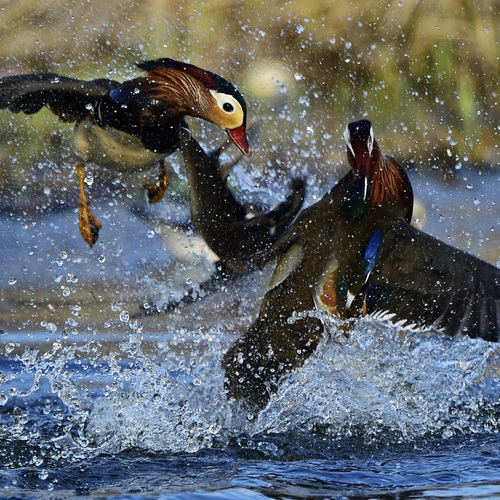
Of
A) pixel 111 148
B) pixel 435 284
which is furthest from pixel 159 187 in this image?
pixel 435 284

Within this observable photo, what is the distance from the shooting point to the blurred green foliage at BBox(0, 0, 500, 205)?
6.34 metres

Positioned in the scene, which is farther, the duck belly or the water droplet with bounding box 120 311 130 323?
the duck belly

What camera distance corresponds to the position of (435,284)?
2.91 m

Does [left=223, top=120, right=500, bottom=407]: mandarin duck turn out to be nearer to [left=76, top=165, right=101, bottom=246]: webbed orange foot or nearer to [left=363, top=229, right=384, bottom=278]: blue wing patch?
[left=363, top=229, right=384, bottom=278]: blue wing patch

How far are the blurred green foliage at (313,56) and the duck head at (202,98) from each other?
9.25 feet

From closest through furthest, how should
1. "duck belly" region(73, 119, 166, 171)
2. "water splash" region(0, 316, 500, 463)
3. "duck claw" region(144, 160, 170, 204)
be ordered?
"water splash" region(0, 316, 500, 463), "duck belly" region(73, 119, 166, 171), "duck claw" region(144, 160, 170, 204)

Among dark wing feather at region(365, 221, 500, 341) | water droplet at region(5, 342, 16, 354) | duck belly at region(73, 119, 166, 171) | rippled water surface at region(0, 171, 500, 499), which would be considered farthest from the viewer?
water droplet at region(5, 342, 16, 354)

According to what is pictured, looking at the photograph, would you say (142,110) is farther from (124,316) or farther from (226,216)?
(124,316)

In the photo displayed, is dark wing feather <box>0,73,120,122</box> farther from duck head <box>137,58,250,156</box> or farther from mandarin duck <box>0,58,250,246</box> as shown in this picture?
duck head <box>137,58,250,156</box>

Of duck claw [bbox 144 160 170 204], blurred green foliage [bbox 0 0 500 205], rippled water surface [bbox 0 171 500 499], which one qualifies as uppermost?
blurred green foliage [bbox 0 0 500 205]

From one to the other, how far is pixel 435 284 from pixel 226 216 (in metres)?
0.78

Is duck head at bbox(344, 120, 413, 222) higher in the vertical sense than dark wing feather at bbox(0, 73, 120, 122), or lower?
lower

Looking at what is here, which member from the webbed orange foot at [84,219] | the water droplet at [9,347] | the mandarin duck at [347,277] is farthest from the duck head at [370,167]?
the water droplet at [9,347]

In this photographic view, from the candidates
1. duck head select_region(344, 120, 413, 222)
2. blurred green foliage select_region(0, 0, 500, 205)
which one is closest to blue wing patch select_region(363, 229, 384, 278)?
duck head select_region(344, 120, 413, 222)
